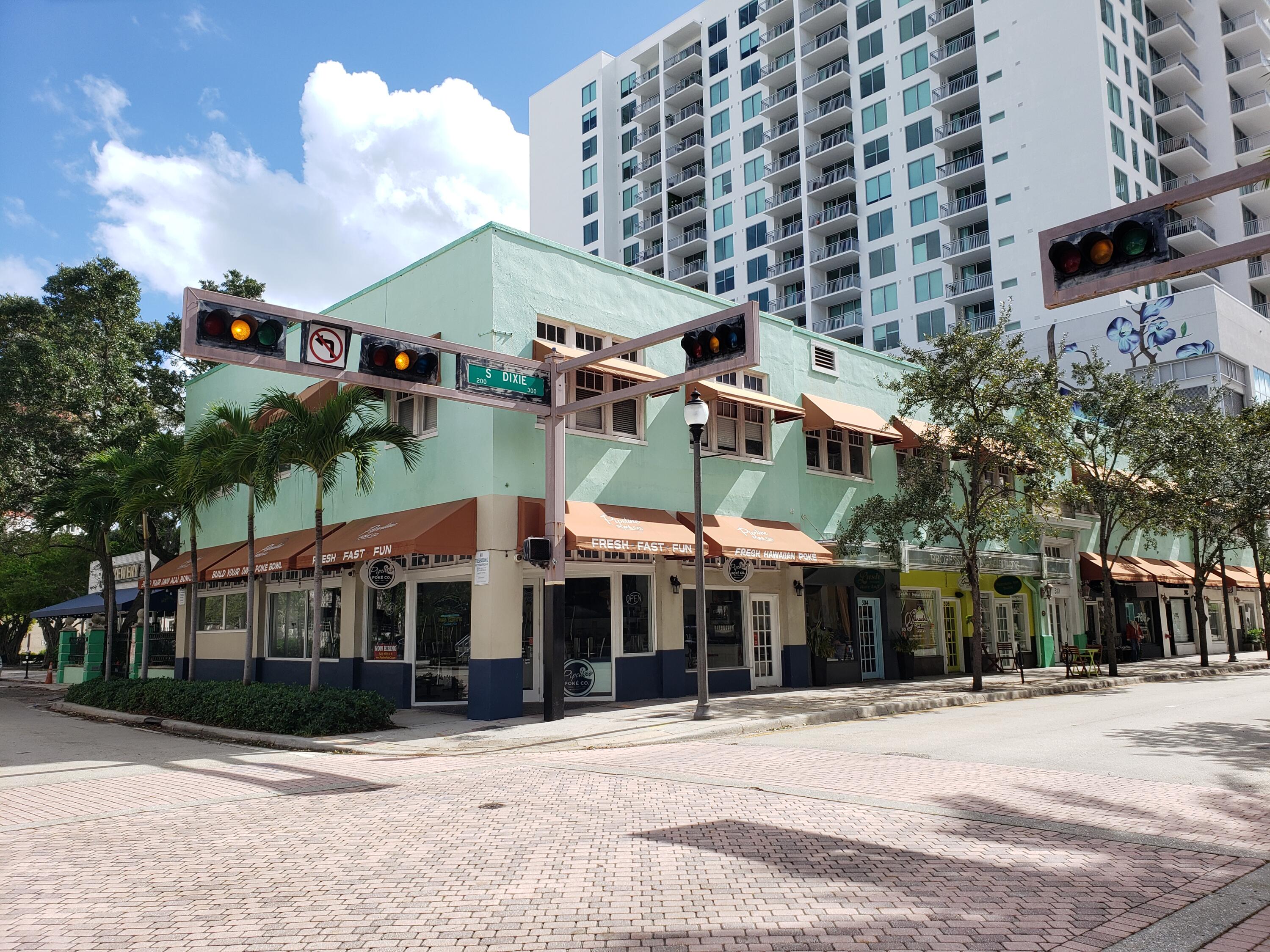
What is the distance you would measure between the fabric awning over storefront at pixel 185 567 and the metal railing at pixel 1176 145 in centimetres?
5753

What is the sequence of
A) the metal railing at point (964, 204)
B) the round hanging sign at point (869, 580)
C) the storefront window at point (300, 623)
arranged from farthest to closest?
1. the metal railing at point (964, 204)
2. the round hanging sign at point (869, 580)
3. the storefront window at point (300, 623)

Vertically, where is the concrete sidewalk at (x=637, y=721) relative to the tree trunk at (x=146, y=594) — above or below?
below

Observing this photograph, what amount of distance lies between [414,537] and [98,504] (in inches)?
439

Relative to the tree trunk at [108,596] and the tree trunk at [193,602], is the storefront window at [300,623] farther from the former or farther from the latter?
the tree trunk at [108,596]

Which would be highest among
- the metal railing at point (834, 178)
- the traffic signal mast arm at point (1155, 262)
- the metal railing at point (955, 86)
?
the metal railing at point (955, 86)

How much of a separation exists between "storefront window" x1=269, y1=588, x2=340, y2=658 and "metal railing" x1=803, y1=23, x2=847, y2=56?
→ 55335 millimetres

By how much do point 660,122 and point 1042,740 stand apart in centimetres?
6771

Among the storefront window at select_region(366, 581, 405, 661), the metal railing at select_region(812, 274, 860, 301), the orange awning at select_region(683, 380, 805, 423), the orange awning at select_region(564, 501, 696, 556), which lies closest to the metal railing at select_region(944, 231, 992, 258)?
the metal railing at select_region(812, 274, 860, 301)

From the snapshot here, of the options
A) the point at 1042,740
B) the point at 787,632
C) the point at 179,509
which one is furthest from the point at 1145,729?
the point at 179,509

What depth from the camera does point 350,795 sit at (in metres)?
10.1

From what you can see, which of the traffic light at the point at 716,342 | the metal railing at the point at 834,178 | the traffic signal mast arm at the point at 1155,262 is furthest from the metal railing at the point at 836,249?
the traffic signal mast arm at the point at 1155,262

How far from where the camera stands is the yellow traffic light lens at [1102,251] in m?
8.01

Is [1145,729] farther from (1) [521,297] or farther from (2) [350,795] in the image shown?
(1) [521,297]

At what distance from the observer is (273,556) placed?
2109 cm
